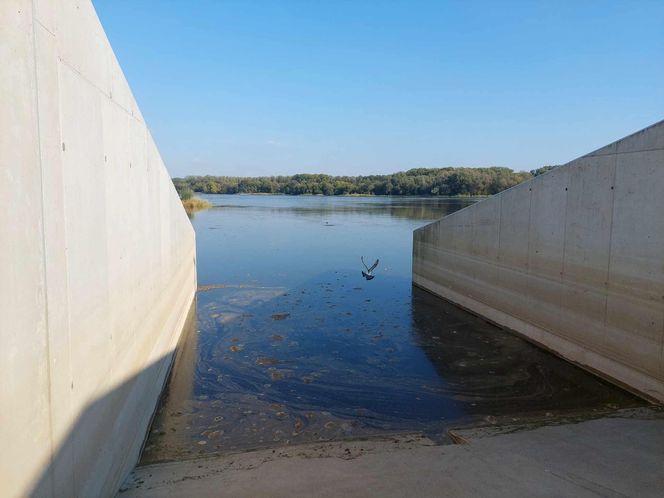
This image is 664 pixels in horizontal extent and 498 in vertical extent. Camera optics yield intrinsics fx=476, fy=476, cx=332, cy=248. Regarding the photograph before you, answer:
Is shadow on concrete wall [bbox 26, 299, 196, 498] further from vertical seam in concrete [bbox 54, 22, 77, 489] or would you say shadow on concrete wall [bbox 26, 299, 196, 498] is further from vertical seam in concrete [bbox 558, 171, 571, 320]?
vertical seam in concrete [bbox 558, 171, 571, 320]

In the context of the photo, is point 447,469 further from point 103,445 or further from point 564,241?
point 564,241

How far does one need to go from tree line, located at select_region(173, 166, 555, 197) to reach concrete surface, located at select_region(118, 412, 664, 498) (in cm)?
5899

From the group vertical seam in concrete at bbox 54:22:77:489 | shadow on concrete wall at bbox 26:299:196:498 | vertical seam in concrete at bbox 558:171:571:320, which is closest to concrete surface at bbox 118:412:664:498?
shadow on concrete wall at bbox 26:299:196:498

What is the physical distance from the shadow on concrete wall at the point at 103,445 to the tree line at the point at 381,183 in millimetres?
58112

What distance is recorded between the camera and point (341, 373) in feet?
23.6

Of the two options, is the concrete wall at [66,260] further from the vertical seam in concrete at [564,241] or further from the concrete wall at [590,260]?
the vertical seam in concrete at [564,241]

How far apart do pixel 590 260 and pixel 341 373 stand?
402cm

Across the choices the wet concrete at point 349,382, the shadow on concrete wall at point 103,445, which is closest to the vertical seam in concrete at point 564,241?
the wet concrete at point 349,382

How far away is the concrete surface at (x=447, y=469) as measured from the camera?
332cm

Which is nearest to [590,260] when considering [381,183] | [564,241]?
[564,241]

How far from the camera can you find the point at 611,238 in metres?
6.52

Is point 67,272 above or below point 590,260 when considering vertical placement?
above

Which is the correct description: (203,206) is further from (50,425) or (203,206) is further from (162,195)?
(50,425)

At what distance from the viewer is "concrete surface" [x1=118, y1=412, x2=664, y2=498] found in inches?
131
